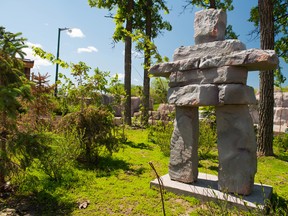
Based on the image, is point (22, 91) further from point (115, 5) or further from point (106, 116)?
point (115, 5)

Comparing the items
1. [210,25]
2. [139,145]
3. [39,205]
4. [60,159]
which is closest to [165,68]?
[210,25]

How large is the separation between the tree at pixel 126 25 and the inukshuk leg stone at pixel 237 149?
8.89 meters

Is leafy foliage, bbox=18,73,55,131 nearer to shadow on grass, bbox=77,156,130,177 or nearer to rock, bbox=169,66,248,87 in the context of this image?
shadow on grass, bbox=77,156,130,177

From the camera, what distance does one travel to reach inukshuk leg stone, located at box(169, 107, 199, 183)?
4340 millimetres

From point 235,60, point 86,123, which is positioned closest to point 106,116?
point 86,123

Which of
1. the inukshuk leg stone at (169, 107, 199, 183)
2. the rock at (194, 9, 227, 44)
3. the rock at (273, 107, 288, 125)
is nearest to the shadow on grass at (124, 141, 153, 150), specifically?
the inukshuk leg stone at (169, 107, 199, 183)

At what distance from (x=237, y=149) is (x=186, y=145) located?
0.89 meters

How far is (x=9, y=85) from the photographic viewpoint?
12.3 ft

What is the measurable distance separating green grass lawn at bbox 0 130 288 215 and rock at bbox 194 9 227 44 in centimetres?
268

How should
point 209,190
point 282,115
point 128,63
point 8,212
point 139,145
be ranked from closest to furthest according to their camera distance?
1. point 8,212
2. point 209,190
3. point 139,145
4. point 128,63
5. point 282,115

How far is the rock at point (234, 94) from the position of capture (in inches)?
144

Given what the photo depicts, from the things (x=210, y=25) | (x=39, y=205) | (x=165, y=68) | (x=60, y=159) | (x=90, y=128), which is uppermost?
(x=210, y=25)

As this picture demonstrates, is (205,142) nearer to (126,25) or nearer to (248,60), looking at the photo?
(248,60)

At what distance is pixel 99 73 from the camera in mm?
6844
